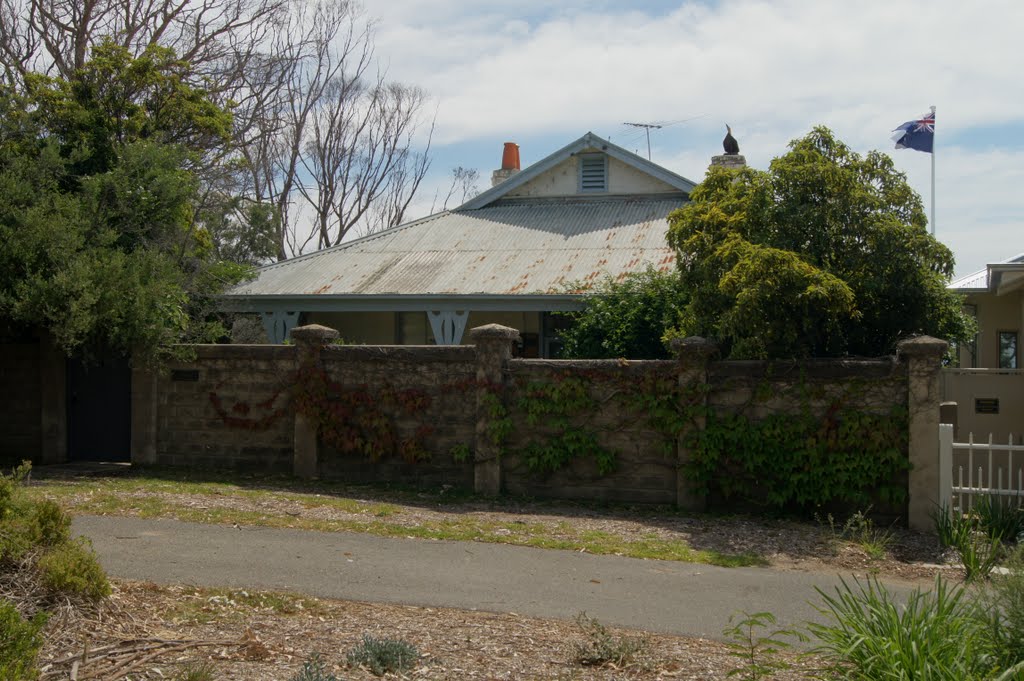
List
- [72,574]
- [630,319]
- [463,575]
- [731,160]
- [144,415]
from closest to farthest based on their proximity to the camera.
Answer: [72,574] → [463,575] → [144,415] → [630,319] → [731,160]

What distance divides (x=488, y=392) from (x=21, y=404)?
24.7ft

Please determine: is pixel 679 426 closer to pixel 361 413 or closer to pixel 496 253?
pixel 361 413

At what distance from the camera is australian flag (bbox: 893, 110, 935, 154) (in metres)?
18.7

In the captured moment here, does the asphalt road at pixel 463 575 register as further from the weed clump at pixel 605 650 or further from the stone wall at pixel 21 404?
the stone wall at pixel 21 404

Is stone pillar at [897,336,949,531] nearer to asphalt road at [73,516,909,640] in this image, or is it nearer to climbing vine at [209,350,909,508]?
climbing vine at [209,350,909,508]

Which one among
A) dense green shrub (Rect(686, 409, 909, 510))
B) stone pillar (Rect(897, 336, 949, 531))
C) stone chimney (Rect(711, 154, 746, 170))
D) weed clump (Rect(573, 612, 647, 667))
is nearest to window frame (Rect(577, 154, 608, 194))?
stone chimney (Rect(711, 154, 746, 170))

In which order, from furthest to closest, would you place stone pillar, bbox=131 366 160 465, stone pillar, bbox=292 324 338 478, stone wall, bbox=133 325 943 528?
1. stone pillar, bbox=131 366 160 465
2. stone pillar, bbox=292 324 338 478
3. stone wall, bbox=133 325 943 528

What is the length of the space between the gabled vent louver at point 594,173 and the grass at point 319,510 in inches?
459

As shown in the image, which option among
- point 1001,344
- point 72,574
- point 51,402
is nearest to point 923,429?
point 72,574

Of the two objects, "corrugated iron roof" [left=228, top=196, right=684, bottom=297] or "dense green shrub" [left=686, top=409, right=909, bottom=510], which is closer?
"dense green shrub" [left=686, top=409, right=909, bottom=510]

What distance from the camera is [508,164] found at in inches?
981

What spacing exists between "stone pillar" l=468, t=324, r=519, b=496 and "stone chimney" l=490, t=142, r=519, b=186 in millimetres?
13391

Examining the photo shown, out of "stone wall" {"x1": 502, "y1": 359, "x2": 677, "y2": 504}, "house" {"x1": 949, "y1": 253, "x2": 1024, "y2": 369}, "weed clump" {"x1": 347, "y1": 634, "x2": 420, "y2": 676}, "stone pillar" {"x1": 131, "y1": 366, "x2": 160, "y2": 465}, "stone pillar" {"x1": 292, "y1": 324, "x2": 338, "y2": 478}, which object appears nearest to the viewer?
"weed clump" {"x1": 347, "y1": 634, "x2": 420, "y2": 676}

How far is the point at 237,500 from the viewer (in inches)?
427
